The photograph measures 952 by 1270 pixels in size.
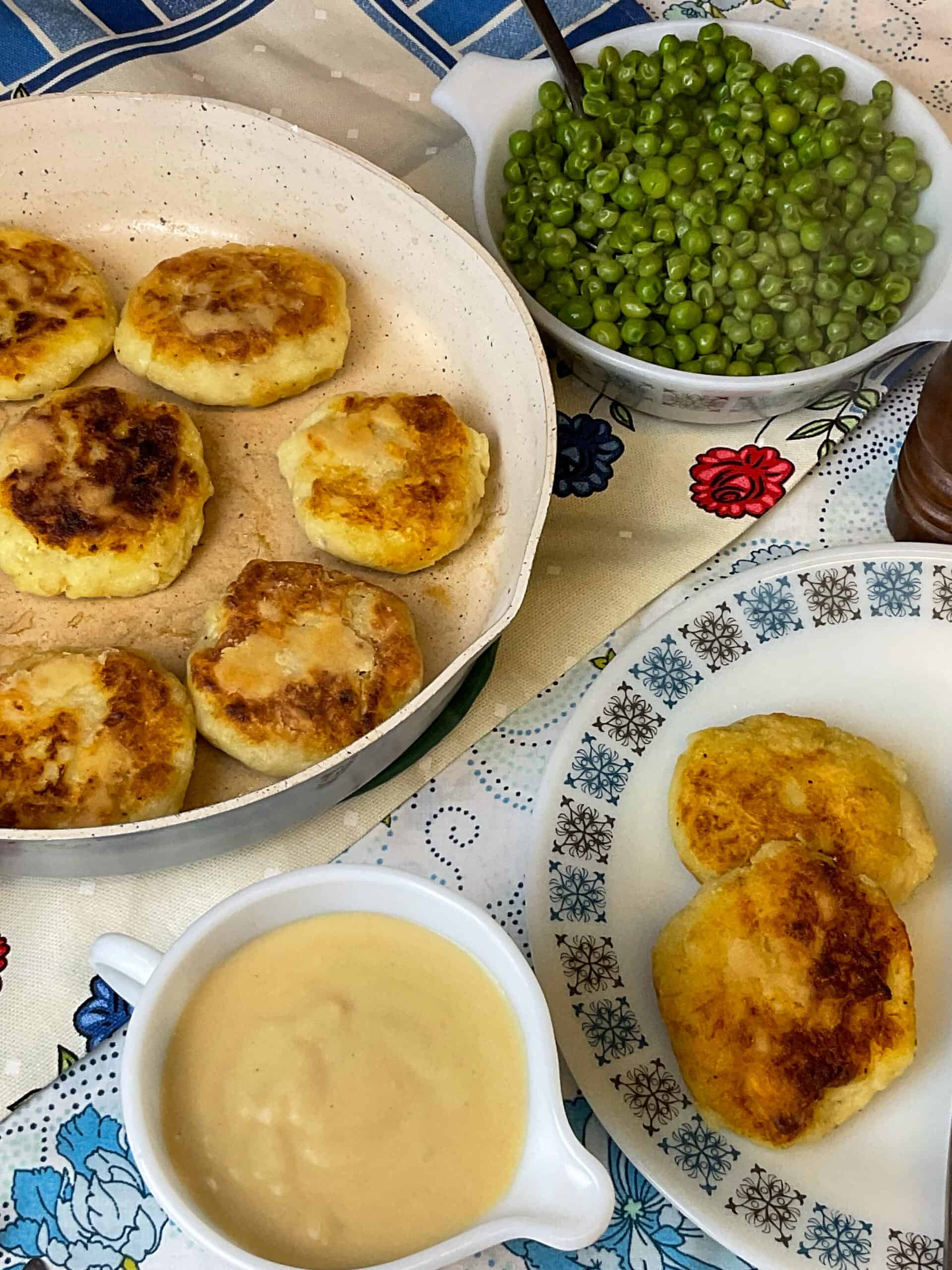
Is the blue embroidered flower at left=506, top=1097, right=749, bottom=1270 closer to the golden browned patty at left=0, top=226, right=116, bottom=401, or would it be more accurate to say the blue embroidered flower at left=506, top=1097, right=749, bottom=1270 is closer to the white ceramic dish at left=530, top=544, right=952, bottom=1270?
the white ceramic dish at left=530, top=544, right=952, bottom=1270

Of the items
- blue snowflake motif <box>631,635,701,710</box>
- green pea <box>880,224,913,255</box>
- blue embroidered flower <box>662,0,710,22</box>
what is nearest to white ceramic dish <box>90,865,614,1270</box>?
blue snowflake motif <box>631,635,701,710</box>

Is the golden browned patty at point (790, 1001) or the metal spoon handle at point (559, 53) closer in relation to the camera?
the golden browned patty at point (790, 1001)

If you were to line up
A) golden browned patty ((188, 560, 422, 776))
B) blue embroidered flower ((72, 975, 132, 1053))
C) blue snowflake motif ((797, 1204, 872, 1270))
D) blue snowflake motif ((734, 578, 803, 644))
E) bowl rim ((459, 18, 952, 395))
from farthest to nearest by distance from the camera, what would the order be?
1. bowl rim ((459, 18, 952, 395))
2. blue snowflake motif ((734, 578, 803, 644))
3. golden browned patty ((188, 560, 422, 776))
4. blue embroidered flower ((72, 975, 132, 1053))
5. blue snowflake motif ((797, 1204, 872, 1270))

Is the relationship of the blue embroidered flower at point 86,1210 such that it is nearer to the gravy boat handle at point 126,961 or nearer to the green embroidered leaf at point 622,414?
the gravy boat handle at point 126,961

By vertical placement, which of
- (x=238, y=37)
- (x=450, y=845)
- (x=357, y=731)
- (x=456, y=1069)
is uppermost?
(x=238, y=37)

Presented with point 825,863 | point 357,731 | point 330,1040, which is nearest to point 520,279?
point 357,731

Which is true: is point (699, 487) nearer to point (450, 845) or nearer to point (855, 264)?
point (855, 264)

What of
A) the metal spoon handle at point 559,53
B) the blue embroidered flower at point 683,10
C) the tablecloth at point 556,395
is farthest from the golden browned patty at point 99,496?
the blue embroidered flower at point 683,10
